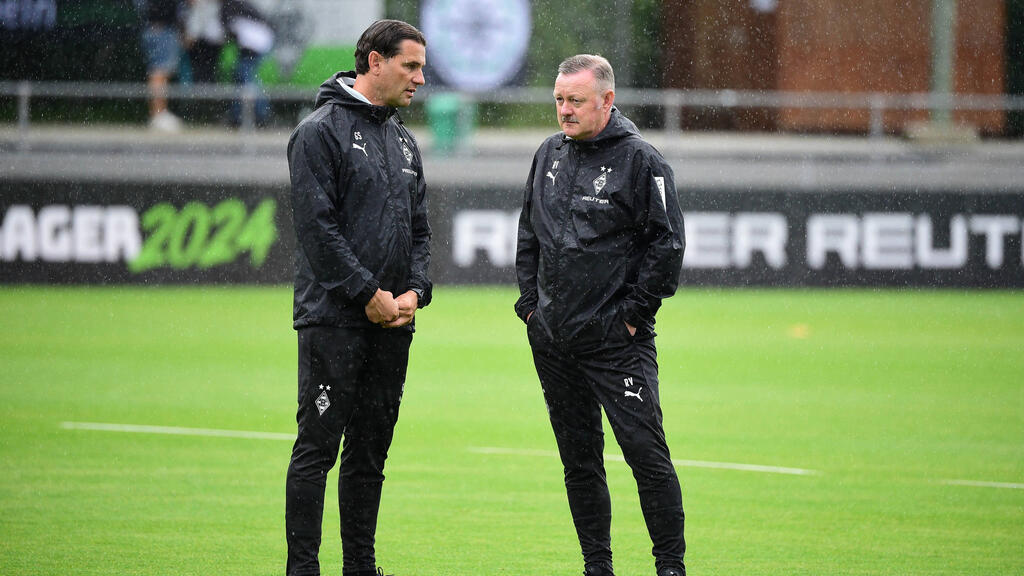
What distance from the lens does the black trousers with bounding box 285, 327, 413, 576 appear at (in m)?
5.51

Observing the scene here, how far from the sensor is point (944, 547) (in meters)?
6.61

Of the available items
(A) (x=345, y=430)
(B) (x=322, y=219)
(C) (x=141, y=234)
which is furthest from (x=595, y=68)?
(C) (x=141, y=234)

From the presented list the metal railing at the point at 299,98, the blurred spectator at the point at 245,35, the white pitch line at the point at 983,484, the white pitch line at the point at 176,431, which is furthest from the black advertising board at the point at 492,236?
the white pitch line at the point at 983,484

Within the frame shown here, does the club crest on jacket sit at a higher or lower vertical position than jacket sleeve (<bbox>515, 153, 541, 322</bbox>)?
higher

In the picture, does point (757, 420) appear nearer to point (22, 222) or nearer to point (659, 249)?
point (659, 249)

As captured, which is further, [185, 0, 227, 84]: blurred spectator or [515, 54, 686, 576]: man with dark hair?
[185, 0, 227, 84]: blurred spectator

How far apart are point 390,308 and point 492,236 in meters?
13.0

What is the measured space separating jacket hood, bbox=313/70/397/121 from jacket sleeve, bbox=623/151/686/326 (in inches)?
44.4

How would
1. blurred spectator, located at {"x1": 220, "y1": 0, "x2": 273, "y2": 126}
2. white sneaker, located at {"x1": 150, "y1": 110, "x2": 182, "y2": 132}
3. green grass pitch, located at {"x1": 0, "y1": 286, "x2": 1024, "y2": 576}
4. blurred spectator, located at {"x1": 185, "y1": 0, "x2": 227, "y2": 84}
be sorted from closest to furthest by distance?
green grass pitch, located at {"x1": 0, "y1": 286, "x2": 1024, "y2": 576} → white sneaker, located at {"x1": 150, "y1": 110, "x2": 182, "y2": 132} → blurred spectator, located at {"x1": 185, "y1": 0, "x2": 227, "y2": 84} → blurred spectator, located at {"x1": 220, "y1": 0, "x2": 273, "y2": 126}

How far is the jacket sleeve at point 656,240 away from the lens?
5.50m

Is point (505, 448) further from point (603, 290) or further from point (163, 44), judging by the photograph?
point (163, 44)

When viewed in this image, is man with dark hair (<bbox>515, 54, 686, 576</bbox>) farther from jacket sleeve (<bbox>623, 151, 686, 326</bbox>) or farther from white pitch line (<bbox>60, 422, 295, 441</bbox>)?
white pitch line (<bbox>60, 422, 295, 441</bbox>)

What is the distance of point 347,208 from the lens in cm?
561

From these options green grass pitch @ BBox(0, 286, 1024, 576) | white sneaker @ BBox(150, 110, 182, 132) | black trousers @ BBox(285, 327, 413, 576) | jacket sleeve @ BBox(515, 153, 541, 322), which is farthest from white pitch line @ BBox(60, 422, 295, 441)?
white sneaker @ BBox(150, 110, 182, 132)
